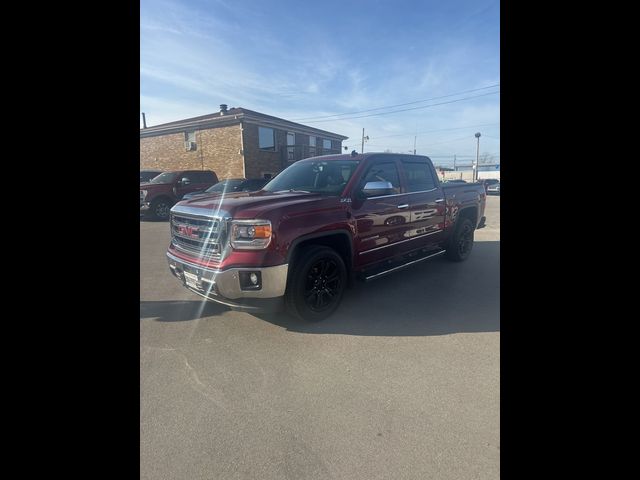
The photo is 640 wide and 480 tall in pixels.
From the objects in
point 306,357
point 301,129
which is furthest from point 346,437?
point 301,129

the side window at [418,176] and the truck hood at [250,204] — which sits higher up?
the side window at [418,176]

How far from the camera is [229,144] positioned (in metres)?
20.3

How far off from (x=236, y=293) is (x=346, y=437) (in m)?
1.53

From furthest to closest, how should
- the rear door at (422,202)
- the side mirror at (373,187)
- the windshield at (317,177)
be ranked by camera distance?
the rear door at (422,202), the windshield at (317,177), the side mirror at (373,187)

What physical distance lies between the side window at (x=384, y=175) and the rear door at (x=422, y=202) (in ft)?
0.62

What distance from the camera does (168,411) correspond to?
2.09 meters

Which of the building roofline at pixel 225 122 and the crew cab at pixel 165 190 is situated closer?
the crew cab at pixel 165 190

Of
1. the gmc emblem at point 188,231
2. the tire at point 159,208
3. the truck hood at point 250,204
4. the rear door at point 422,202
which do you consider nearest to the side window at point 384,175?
the rear door at point 422,202

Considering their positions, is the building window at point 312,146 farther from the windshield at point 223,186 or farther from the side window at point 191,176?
the side window at point 191,176

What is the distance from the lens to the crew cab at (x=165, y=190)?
37.7ft

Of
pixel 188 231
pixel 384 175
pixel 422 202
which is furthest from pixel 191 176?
pixel 422 202

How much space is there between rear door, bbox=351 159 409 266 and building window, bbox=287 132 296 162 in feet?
64.8
